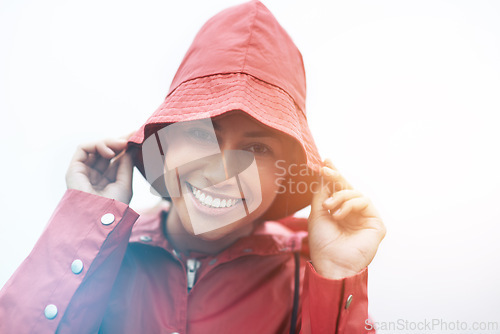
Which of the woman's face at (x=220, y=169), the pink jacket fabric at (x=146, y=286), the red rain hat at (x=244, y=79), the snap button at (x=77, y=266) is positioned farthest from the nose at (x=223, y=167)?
the snap button at (x=77, y=266)

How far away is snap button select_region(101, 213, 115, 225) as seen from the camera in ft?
2.21

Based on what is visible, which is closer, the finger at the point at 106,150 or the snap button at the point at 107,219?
the snap button at the point at 107,219

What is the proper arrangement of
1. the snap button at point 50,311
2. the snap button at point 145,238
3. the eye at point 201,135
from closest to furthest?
the snap button at point 50,311 → the eye at point 201,135 → the snap button at point 145,238

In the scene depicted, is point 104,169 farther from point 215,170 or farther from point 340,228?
point 340,228

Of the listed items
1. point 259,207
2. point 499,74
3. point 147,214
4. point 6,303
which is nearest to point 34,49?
point 147,214

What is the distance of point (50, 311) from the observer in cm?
59

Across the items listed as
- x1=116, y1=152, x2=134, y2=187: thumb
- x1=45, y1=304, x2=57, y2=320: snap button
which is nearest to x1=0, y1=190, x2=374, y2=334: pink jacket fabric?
x1=45, y1=304, x2=57, y2=320: snap button

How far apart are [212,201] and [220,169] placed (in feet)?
0.28

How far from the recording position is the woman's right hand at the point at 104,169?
78 centimetres

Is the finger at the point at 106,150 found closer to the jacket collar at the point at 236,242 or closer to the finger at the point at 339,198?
the jacket collar at the point at 236,242

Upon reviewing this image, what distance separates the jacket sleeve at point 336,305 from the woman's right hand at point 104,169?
52 cm

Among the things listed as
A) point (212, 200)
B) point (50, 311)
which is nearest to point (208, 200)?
point (212, 200)

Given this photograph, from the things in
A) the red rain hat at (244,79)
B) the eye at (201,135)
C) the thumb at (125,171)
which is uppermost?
the red rain hat at (244,79)

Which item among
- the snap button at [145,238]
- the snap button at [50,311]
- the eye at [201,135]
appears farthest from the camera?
the snap button at [145,238]
